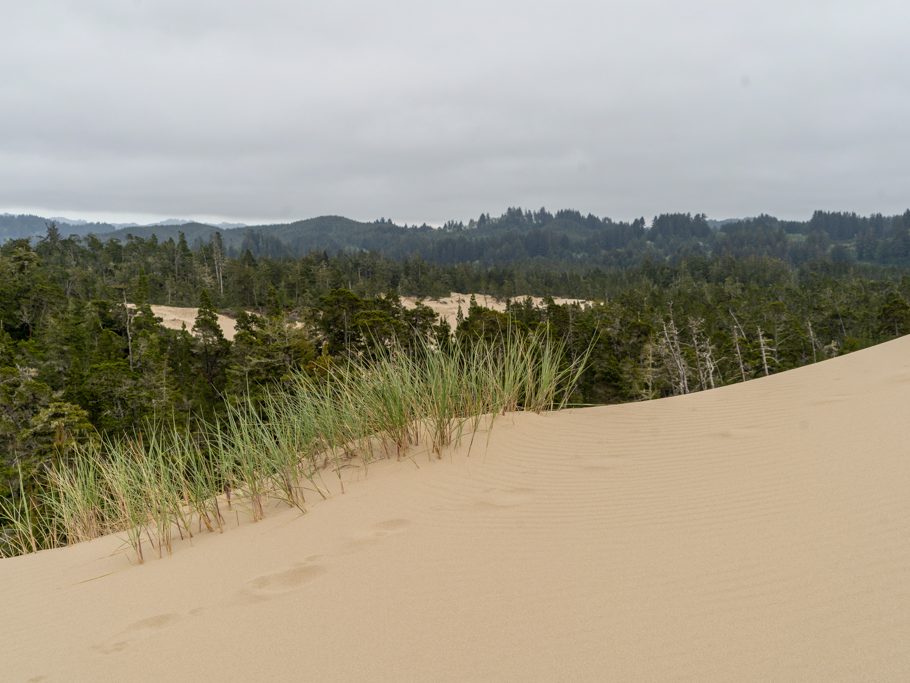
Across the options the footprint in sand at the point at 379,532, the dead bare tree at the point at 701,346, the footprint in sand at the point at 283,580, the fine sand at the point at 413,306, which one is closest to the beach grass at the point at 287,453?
the footprint in sand at the point at 379,532

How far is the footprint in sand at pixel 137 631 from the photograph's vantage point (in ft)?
7.09

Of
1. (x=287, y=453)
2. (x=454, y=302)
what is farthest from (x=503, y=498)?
(x=454, y=302)

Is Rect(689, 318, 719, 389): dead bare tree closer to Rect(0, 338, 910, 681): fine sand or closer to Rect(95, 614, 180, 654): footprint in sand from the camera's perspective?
Rect(0, 338, 910, 681): fine sand

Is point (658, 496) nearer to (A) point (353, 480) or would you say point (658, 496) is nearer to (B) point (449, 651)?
(B) point (449, 651)

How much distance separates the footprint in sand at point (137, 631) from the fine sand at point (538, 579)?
1 centimetres

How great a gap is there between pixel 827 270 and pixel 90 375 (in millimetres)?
137122

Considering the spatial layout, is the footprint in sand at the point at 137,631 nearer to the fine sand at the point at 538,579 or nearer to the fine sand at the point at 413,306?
the fine sand at the point at 538,579

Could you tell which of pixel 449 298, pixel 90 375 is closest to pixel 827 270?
pixel 449 298

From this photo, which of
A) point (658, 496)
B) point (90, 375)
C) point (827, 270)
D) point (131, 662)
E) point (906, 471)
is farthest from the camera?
point (827, 270)

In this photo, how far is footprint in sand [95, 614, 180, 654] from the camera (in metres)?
2.16

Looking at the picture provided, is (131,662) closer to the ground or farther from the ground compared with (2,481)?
farther from the ground

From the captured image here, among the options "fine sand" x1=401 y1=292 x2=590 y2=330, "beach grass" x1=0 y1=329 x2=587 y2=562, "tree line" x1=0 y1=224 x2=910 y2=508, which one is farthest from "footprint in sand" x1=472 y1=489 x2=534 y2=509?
"fine sand" x1=401 y1=292 x2=590 y2=330

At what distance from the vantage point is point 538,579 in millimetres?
2197

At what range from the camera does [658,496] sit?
2.98 meters
